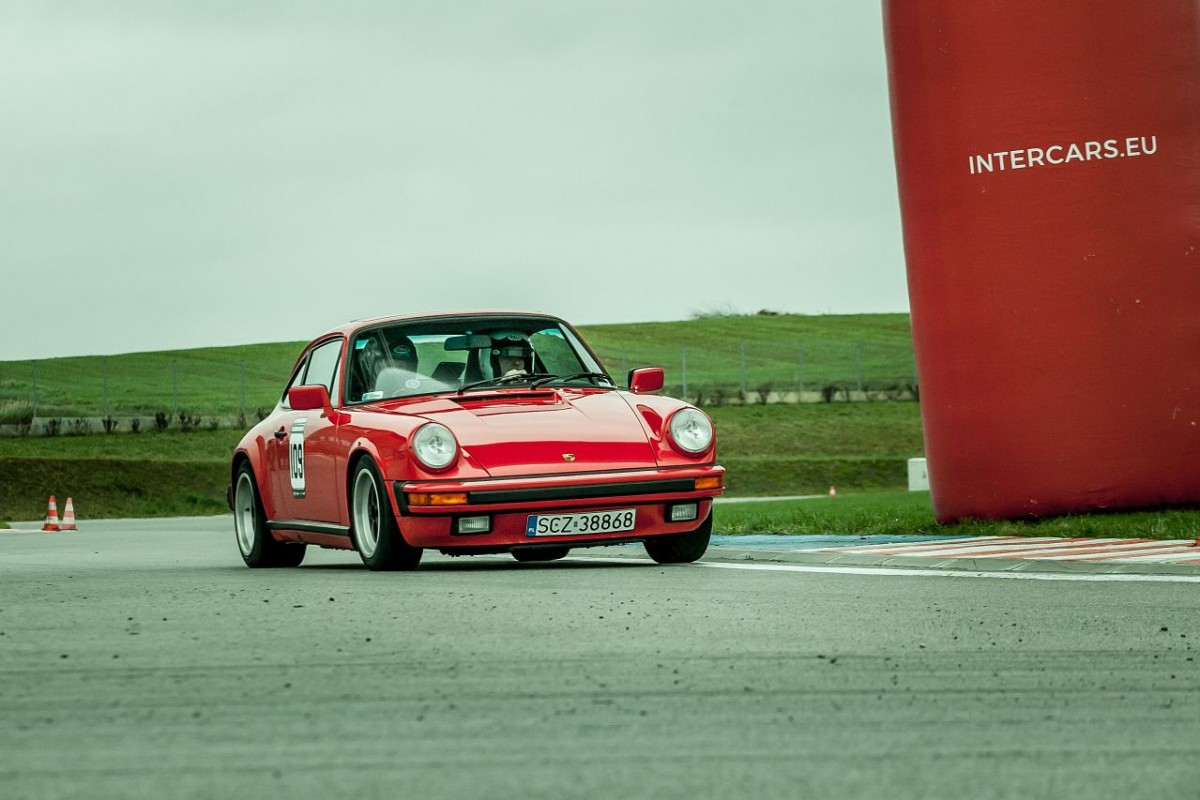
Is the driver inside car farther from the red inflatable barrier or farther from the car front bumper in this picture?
the red inflatable barrier

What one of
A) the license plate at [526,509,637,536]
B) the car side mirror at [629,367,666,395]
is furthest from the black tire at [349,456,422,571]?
the car side mirror at [629,367,666,395]

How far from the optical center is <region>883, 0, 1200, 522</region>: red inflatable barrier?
43.2 ft

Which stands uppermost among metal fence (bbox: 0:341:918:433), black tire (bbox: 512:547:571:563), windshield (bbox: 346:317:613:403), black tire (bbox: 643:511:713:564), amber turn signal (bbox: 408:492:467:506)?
metal fence (bbox: 0:341:918:433)

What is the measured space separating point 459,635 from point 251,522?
20.5ft

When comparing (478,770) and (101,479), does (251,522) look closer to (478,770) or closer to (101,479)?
(478,770)

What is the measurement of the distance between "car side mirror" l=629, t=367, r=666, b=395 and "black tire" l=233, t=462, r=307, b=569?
2.57m

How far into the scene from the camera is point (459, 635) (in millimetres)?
6844

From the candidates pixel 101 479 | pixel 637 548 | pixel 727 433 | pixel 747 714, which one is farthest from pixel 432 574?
pixel 727 433

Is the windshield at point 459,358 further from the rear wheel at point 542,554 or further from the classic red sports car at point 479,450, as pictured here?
the rear wheel at point 542,554

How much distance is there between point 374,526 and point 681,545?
177 centimetres

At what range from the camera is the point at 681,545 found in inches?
439

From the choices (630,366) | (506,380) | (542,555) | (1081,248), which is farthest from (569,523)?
(630,366)

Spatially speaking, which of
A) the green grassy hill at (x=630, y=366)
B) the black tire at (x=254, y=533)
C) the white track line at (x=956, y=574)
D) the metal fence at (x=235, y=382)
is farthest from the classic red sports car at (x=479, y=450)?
the green grassy hill at (x=630, y=366)

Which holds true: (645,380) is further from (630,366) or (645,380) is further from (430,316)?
(630,366)
